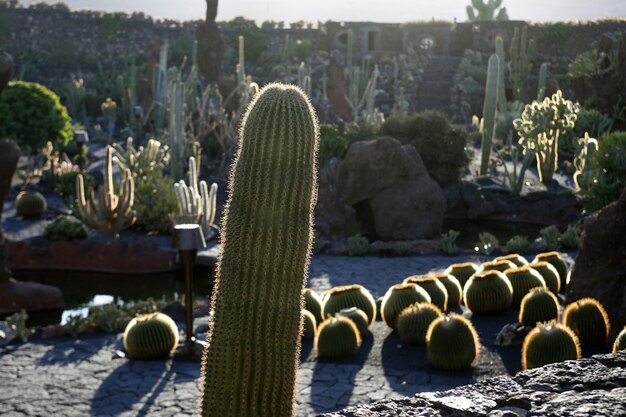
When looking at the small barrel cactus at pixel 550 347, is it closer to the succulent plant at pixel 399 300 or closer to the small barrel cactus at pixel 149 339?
the succulent plant at pixel 399 300

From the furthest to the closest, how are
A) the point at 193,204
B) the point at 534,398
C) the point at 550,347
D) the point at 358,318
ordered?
1. the point at 193,204
2. the point at 358,318
3. the point at 550,347
4. the point at 534,398

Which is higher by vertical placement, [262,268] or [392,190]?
[262,268]

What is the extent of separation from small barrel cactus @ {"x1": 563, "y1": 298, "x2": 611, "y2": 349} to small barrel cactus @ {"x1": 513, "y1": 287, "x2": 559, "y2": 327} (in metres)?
0.46

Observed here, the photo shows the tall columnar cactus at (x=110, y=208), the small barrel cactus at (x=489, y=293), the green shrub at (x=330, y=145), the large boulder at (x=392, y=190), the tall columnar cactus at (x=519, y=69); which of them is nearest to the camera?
the small barrel cactus at (x=489, y=293)

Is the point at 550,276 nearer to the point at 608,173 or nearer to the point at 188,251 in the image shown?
the point at 188,251

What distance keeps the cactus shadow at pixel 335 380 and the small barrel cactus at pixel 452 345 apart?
1.87ft

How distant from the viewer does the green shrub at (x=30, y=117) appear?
16781 millimetres

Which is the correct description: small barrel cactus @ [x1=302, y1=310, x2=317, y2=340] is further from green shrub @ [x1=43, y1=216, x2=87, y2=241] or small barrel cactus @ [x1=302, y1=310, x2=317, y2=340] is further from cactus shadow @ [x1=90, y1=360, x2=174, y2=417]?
green shrub @ [x1=43, y1=216, x2=87, y2=241]

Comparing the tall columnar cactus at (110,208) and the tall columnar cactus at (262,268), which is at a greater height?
the tall columnar cactus at (262,268)

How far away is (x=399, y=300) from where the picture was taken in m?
7.67

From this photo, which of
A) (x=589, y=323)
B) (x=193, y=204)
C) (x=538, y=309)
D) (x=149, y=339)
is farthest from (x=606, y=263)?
(x=193, y=204)

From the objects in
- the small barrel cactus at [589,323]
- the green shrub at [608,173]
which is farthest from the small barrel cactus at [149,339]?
the green shrub at [608,173]

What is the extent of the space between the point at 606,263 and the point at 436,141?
29.3ft

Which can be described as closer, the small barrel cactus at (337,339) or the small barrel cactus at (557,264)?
the small barrel cactus at (337,339)
